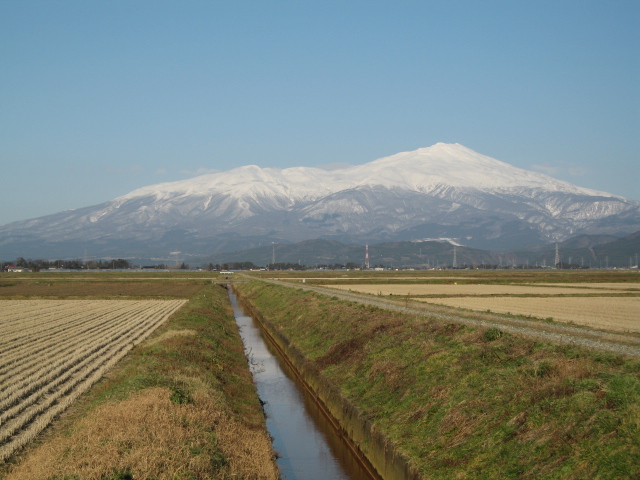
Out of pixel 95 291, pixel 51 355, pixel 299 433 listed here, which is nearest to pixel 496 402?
pixel 299 433

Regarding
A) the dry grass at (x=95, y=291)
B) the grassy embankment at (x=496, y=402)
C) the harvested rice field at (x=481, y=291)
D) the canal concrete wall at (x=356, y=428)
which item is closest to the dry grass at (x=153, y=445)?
the canal concrete wall at (x=356, y=428)

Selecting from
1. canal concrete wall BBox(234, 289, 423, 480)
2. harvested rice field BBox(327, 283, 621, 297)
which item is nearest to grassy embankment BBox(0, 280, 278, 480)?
canal concrete wall BBox(234, 289, 423, 480)

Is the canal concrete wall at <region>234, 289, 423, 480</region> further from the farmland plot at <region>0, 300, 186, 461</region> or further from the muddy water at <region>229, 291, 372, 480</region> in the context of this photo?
the farmland plot at <region>0, 300, 186, 461</region>

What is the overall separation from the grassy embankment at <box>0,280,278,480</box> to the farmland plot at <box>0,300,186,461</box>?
60 cm

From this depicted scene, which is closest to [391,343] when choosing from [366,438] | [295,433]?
[295,433]

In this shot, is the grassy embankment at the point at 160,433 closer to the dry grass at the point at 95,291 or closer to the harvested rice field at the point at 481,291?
the harvested rice field at the point at 481,291

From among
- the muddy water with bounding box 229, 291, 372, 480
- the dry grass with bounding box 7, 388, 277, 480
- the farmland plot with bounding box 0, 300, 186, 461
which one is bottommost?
the muddy water with bounding box 229, 291, 372, 480

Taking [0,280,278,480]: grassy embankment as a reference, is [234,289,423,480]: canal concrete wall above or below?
below

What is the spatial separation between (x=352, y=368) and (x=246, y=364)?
251 inches

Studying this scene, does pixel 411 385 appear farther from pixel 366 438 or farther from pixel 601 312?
pixel 601 312

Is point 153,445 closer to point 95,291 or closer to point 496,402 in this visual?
point 496,402

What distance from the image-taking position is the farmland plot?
1305cm

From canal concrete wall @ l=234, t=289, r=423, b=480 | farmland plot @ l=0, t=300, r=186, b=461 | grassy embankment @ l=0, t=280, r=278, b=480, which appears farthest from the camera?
farmland plot @ l=0, t=300, r=186, b=461

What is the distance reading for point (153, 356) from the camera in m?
18.7
